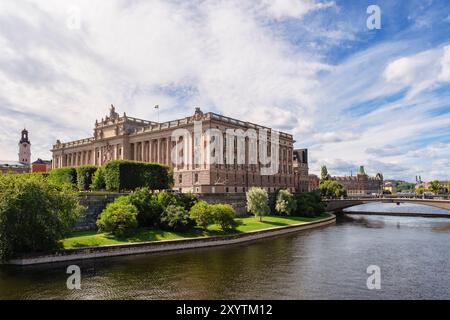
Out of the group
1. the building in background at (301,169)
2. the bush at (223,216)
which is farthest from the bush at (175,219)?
the building in background at (301,169)

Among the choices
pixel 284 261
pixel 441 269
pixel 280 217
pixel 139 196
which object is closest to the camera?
pixel 441 269

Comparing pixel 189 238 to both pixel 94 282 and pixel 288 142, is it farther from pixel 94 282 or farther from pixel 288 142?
pixel 288 142

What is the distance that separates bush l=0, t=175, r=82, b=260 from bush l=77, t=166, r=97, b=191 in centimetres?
4148

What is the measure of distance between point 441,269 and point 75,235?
42013 millimetres

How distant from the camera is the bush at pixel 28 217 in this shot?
3566cm

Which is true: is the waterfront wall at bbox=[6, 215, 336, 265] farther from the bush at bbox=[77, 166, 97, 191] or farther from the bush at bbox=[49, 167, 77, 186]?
the bush at bbox=[49, 167, 77, 186]

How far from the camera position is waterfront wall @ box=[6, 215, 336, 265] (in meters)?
36.9

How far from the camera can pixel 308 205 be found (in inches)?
3339

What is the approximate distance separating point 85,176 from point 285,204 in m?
44.6

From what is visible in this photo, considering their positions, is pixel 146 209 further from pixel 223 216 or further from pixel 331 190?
pixel 331 190

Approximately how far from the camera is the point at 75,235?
153ft

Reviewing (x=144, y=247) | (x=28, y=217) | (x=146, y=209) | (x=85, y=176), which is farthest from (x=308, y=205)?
(x=28, y=217)

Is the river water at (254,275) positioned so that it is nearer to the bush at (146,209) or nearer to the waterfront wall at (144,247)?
the waterfront wall at (144,247)
